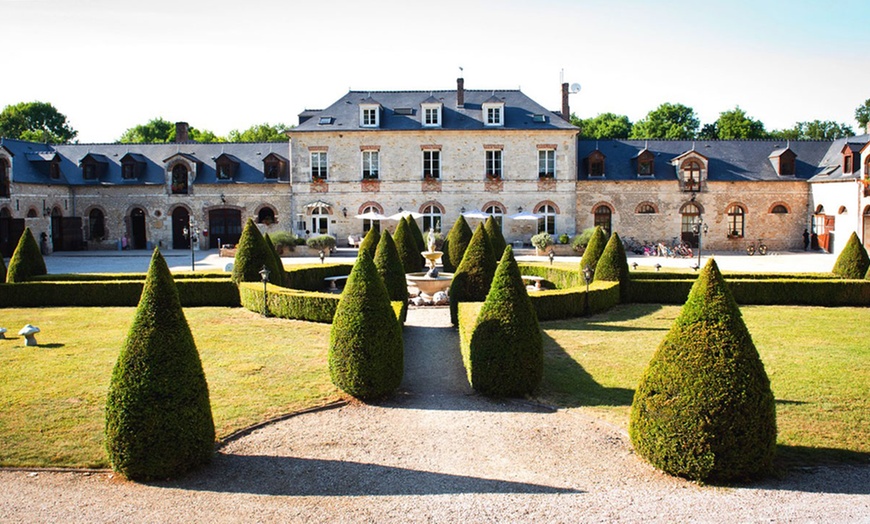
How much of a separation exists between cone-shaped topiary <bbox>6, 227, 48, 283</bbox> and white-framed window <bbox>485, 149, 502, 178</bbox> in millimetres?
21964

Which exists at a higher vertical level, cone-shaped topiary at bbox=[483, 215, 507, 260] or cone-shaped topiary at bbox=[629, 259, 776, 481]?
cone-shaped topiary at bbox=[483, 215, 507, 260]

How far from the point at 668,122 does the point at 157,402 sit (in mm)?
56665

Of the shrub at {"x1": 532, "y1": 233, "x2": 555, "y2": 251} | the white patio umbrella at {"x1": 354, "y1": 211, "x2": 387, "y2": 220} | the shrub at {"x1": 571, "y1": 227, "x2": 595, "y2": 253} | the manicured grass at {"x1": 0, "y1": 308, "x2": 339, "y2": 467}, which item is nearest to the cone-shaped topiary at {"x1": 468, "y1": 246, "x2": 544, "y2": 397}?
the manicured grass at {"x1": 0, "y1": 308, "x2": 339, "y2": 467}

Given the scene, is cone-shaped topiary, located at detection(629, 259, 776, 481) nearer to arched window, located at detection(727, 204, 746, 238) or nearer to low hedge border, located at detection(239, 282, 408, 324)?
low hedge border, located at detection(239, 282, 408, 324)

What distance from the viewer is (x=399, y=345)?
1080cm

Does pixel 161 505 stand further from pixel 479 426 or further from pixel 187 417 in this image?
pixel 479 426

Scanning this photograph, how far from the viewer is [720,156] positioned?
38.5m

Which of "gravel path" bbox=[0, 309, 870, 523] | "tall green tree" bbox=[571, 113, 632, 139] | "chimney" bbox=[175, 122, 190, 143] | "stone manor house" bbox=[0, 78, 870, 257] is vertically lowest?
"gravel path" bbox=[0, 309, 870, 523]

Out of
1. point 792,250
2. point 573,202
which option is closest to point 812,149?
point 792,250

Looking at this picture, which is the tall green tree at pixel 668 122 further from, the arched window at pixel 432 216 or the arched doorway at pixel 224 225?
the arched doorway at pixel 224 225

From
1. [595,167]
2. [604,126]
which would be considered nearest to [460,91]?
[595,167]

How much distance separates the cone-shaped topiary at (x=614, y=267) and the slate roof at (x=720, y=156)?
719 inches

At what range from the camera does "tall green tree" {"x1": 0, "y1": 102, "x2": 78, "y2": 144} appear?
6183 centimetres

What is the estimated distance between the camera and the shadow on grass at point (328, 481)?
24.1 ft
